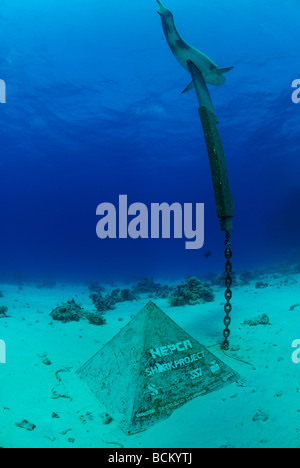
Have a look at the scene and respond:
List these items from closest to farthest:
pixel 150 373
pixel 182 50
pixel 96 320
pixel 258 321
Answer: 1. pixel 150 373
2. pixel 182 50
3. pixel 258 321
4. pixel 96 320

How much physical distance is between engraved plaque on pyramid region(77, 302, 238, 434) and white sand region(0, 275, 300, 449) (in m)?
0.13

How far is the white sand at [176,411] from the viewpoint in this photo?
3.04 m

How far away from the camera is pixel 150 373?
362 centimetres

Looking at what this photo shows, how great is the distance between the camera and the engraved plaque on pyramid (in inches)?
135

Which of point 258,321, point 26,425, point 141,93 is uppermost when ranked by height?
point 141,93

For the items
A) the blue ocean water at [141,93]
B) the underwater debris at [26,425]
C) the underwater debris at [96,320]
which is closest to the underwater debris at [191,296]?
the underwater debris at [96,320]

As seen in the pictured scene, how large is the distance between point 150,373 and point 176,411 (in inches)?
21.3

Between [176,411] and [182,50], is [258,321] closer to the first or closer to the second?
[176,411]

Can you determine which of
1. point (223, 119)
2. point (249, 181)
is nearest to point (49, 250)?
point (249, 181)

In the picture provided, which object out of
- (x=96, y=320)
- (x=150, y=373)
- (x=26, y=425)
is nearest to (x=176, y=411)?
(x=150, y=373)

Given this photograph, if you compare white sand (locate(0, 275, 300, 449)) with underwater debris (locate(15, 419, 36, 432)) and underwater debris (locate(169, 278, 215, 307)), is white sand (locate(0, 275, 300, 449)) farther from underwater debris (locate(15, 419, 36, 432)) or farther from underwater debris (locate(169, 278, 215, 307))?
underwater debris (locate(169, 278, 215, 307))

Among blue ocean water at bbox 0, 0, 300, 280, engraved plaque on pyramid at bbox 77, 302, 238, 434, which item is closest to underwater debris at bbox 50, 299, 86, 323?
engraved plaque on pyramid at bbox 77, 302, 238, 434

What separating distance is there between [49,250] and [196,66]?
137 meters

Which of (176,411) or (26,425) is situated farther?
(176,411)
